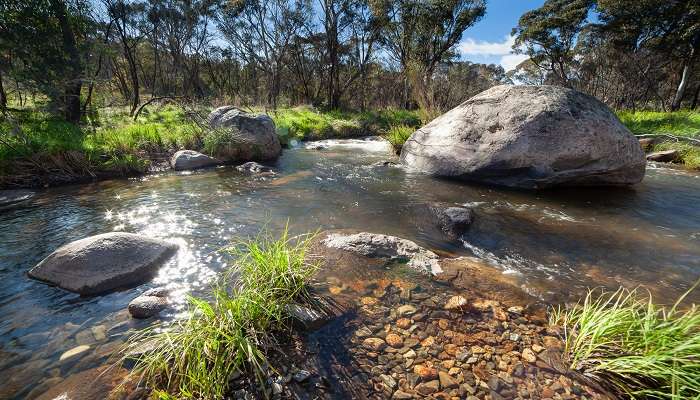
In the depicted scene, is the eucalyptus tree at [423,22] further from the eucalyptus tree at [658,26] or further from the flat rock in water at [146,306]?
the flat rock in water at [146,306]

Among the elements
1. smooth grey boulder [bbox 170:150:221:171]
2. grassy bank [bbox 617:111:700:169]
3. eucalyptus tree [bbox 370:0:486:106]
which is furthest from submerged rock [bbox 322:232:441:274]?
eucalyptus tree [bbox 370:0:486:106]

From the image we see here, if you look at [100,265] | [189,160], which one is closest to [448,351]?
[100,265]

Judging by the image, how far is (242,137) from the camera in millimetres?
8453

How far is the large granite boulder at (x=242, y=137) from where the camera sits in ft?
27.0

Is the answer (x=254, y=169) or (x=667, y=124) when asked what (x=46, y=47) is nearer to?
(x=254, y=169)

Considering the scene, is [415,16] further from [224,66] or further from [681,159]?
[224,66]

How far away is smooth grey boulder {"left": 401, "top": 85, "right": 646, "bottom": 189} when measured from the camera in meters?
5.23

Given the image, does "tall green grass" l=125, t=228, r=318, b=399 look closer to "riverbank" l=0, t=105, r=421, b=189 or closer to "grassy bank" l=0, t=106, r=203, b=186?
"riverbank" l=0, t=105, r=421, b=189

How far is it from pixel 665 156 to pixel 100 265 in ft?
43.2

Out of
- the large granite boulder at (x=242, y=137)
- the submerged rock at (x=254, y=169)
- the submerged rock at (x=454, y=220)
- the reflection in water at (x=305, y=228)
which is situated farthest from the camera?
the large granite boulder at (x=242, y=137)

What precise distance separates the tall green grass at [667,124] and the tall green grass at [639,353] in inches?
562

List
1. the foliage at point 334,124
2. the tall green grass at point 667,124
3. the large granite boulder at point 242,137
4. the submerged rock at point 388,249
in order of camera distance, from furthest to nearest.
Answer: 1. the foliage at point 334,124
2. the tall green grass at point 667,124
3. the large granite boulder at point 242,137
4. the submerged rock at point 388,249

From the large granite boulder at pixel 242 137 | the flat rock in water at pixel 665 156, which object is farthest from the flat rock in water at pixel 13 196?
the flat rock in water at pixel 665 156

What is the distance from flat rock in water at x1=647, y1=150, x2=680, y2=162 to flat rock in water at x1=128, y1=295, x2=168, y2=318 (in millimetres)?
12587
